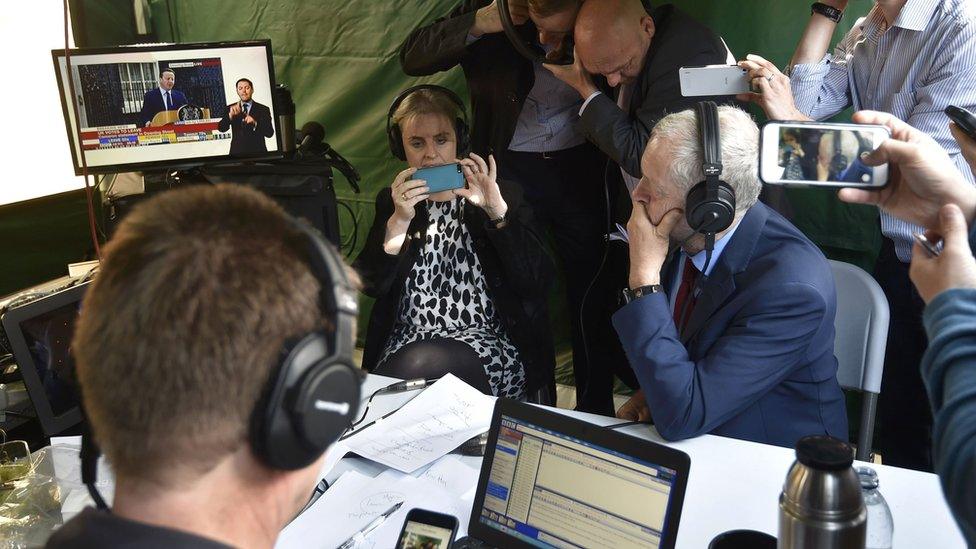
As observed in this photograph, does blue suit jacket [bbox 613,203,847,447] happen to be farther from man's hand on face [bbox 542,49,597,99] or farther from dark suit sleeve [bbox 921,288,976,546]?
man's hand on face [bbox 542,49,597,99]

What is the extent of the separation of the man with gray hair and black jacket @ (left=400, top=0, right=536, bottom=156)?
117 centimetres

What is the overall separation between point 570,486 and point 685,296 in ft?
2.50

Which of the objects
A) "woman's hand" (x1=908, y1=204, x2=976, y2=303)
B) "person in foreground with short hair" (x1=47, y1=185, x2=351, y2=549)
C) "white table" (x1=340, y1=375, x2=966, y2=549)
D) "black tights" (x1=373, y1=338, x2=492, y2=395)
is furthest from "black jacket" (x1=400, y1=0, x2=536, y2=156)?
"person in foreground with short hair" (x1=47, y1=185, x2=351, y2=549)

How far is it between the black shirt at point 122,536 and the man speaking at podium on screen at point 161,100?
7.03 feet

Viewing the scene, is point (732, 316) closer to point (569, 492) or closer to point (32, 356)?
point (569, 492)

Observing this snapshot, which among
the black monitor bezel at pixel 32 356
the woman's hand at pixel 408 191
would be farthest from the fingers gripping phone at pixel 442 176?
the black monitor bezel at pixel 32 356

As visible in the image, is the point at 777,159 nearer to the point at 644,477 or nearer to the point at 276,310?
the point at 644,477

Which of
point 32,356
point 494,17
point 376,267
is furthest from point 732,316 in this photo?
point 494,17

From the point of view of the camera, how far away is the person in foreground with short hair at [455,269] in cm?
249

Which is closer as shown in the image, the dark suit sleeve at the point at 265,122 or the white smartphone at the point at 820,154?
the white smartphone at the point at 820,154

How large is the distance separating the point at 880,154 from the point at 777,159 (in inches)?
6.0

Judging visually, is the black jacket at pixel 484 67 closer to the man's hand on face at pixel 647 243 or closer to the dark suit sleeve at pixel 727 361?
the man's hand on face at pixel 647 243

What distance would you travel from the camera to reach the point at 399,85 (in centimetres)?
371

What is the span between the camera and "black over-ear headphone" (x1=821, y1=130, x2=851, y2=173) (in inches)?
51.6
